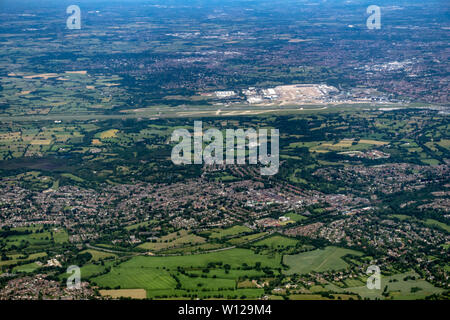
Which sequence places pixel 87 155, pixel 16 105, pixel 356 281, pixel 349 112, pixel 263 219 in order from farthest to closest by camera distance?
pixel 16 105, pixel 349 112, pixel 87 155, pixel 263 219, pixel 356 281

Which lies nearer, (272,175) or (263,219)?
(263,219)

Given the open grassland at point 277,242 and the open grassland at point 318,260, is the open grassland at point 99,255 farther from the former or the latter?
the open grassland at point 318,260

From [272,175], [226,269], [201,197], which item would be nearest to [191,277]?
[226,269]

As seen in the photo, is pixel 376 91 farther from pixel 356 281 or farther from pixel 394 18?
pixel 394 18
